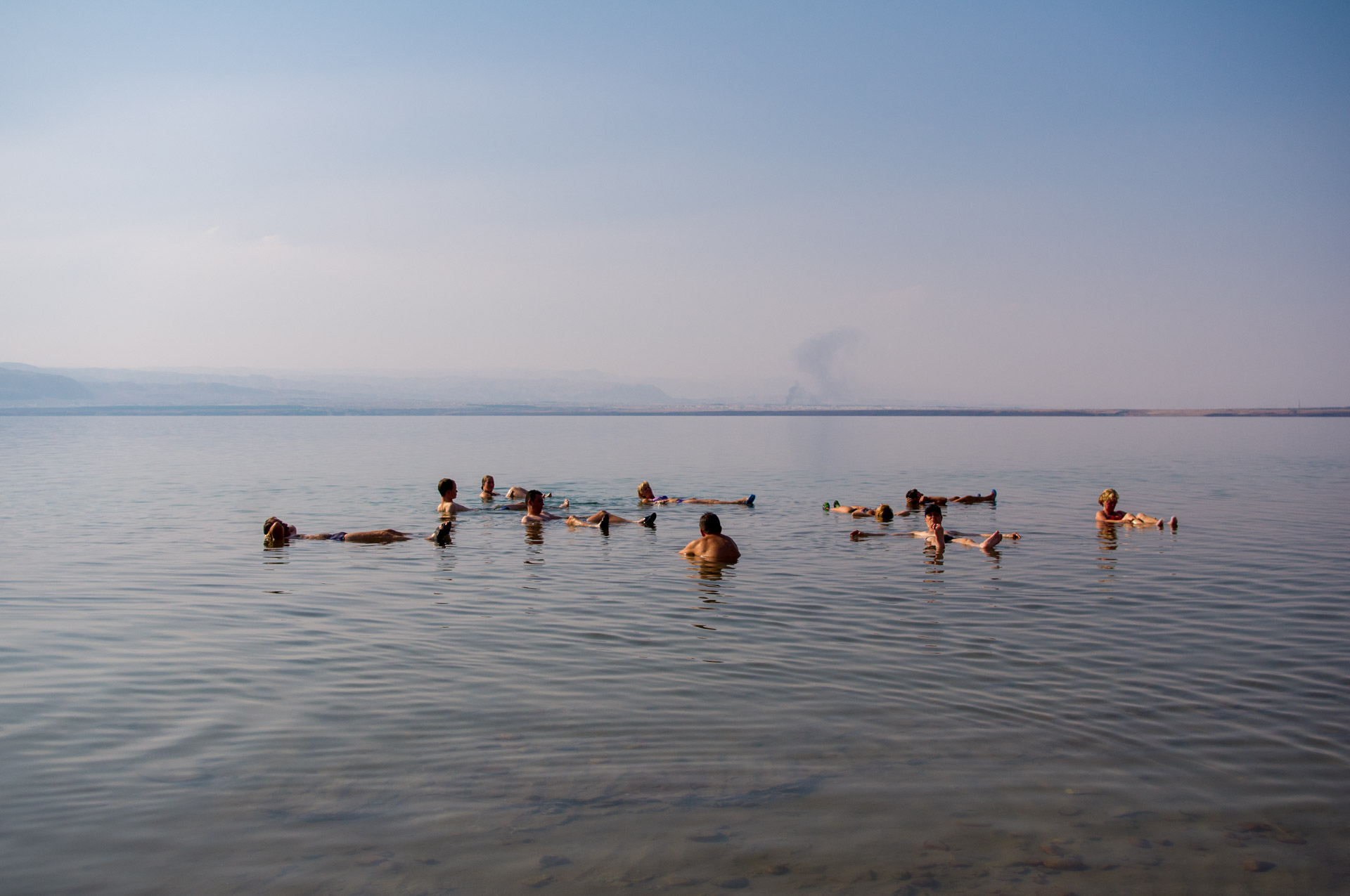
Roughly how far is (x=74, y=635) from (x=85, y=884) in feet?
27.2

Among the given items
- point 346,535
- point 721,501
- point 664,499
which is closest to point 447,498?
point 346,535

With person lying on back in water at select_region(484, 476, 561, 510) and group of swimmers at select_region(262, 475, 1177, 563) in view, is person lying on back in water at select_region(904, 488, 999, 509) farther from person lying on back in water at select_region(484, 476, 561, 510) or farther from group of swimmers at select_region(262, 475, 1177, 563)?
person lying on back in water at select_region(484, 476, 561, 510)

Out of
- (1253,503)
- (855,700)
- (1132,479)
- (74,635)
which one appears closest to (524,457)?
(1132,479)

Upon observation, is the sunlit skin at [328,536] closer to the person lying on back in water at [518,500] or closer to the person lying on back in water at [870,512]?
the person lying on back in water at [518,500]

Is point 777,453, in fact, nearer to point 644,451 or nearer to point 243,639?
point 644,451

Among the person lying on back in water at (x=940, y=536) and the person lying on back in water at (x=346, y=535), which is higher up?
the person lying on back in water at (x=940, y=536)

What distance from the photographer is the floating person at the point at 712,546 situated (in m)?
19.8

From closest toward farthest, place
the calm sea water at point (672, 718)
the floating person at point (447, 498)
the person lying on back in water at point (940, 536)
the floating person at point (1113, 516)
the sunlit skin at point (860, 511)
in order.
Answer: the calm sea water at point (672, 718), the person lying on back in water at point (940, 536), the floating person at point (1113, 516), the sunlit skin at point (860, 511), the floating person at point (447, 498)

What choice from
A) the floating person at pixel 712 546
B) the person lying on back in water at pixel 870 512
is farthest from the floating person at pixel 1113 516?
the floating person at pixel 712 546

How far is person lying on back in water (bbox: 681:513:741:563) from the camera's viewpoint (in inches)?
781

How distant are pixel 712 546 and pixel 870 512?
10.5 meters

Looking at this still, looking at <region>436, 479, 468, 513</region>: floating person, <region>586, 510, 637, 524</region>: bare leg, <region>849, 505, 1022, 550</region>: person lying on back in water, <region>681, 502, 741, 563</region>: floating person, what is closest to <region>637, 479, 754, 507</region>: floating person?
<region>586, 510, 637, 524</region>: bare leg

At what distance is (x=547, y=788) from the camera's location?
7602 millimetres

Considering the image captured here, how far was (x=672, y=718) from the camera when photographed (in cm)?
934
